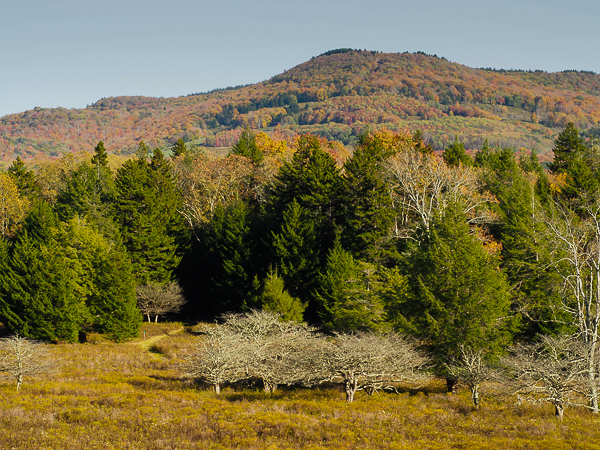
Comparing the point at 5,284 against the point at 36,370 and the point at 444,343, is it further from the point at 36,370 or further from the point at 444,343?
the point at 444,343

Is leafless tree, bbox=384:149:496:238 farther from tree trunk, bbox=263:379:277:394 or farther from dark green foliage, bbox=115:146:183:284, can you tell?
dark green foliage, bbox=115:146:183:284

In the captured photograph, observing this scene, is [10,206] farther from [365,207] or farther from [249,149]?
[365,207]

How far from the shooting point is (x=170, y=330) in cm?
5562

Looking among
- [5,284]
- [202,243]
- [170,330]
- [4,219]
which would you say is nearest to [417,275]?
[170,330]

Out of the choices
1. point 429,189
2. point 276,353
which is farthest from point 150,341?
point 429,189

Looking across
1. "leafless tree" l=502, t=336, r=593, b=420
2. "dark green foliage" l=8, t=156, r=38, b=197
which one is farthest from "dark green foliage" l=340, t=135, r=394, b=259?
"dark green foliage" l=8, t=156, r=38, b=197

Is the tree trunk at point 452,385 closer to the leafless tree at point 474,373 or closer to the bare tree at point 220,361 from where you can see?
the leafless tree at point 474,373

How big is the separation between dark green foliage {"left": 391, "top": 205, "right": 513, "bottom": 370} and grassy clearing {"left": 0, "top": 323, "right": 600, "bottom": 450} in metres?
4.06

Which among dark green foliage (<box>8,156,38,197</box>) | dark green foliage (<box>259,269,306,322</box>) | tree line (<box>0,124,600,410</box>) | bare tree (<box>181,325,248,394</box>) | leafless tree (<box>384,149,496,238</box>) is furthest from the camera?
dark green foliage (<box>8,156,38,197</box>)

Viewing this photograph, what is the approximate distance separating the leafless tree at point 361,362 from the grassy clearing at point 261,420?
136cm

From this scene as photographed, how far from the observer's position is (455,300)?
3250cm

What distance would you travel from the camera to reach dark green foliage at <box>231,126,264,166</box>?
75938mm

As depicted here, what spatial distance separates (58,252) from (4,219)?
79.5ft

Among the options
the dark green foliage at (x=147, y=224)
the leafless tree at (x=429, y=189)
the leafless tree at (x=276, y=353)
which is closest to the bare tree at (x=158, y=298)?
the dark green foliage at (x=147, y=224)
